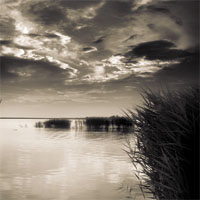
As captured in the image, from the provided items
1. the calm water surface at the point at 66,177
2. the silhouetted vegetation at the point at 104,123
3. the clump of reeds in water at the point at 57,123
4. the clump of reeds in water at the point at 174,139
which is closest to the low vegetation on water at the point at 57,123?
the clump of reeds in water at the point at 57,123

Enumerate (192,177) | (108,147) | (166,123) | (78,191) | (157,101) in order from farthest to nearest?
1. (108,147)
2. (78,191)
3. (157,101)
4. (166,123)
5. (192,177)

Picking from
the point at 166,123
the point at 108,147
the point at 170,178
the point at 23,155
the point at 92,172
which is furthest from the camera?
the point at 108,147

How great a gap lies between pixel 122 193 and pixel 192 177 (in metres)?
6.03

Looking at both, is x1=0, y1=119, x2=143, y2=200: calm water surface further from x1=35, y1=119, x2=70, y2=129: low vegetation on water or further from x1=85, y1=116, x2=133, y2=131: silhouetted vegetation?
x1=35, y1=119, x2=70, y2=129: low vegetation on water

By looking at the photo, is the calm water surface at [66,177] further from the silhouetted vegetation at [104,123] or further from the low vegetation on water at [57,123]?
the low vegetation on water at [57,123]

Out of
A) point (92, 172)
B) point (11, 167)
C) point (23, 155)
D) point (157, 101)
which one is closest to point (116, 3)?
point (157, 101)

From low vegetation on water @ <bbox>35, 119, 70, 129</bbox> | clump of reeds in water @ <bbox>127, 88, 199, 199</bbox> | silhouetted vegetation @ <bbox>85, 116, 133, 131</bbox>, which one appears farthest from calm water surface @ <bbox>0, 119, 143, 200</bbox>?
low vegetation on water @ <bbox>35, 119, 70, 129</bbox>

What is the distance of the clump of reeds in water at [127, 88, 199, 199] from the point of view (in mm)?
3557

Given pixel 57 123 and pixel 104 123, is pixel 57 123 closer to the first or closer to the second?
pixel 57 123

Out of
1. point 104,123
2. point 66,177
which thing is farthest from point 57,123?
point 66,177

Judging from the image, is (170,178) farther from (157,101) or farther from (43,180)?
(43,180)

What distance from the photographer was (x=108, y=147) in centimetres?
1973

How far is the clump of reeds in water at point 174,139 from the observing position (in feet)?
11.7

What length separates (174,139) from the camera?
12.0 ft
